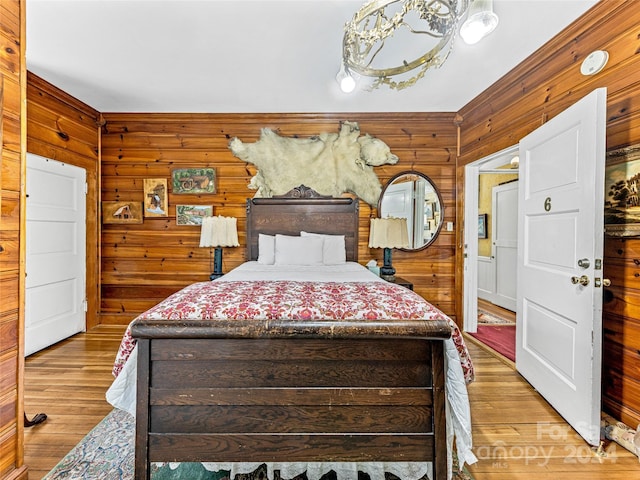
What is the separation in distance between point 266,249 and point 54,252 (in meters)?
2.20

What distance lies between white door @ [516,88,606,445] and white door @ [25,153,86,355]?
4338 mm

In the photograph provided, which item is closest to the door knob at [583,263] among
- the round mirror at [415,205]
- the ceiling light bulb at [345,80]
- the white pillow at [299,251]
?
the ceiling light bulb at [345,80]

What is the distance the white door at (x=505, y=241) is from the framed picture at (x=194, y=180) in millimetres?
4229

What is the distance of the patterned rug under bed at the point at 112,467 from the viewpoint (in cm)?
154

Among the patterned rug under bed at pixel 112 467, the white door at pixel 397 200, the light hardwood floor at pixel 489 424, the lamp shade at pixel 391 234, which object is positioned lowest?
the patterned rug under bed at pixel 112 467

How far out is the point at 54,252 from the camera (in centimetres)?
321

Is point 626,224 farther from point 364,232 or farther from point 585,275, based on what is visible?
point 364,232

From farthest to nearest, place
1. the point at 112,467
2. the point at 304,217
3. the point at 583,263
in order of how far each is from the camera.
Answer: the point at 304,217
the point at 583,263
the point at 112,467

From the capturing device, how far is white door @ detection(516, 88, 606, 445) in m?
1.69

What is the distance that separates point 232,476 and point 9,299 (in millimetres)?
1326

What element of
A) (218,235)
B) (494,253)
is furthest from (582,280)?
(494,253)

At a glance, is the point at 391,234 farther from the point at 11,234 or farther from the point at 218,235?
the point at 11,234

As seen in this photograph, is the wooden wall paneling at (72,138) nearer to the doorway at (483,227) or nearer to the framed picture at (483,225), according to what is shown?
the doorway at (483,227)

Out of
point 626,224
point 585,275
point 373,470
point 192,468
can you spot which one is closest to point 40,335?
point 192,468
